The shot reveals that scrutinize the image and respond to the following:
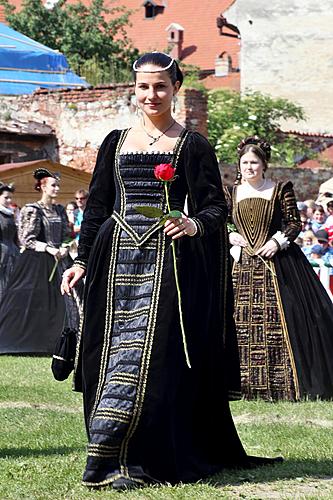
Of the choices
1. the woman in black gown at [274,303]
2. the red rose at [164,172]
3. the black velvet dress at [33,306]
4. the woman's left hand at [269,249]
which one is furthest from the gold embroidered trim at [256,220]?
the black velvet dress at [33,306]

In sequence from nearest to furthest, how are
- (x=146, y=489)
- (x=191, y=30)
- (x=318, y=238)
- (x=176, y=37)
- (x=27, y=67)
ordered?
(x=146, y=489)
(x=318, y=238)
(x=27, y=67)
(x=176, y=37)
(x=191, y=30)

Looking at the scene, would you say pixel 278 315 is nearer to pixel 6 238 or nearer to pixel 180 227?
pixel 180 227

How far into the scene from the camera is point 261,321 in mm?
9195

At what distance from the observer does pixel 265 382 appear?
9117 millimetres

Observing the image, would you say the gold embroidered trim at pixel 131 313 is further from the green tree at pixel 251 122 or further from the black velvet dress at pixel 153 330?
the green tree at pixel 251 122

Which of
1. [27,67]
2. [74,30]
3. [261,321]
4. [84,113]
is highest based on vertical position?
[74,30]

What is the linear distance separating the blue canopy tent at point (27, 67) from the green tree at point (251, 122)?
355 cm

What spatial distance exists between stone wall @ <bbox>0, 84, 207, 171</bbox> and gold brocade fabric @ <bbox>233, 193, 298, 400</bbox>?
39.5ft

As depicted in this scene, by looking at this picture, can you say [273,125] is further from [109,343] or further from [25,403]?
[109,343]

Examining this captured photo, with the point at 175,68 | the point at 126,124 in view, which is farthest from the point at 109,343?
the point at 126,124

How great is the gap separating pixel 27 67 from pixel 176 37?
117ft

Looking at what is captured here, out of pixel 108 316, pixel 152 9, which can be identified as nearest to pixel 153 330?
pixel 108 316

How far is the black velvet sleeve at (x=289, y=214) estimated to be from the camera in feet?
29.5

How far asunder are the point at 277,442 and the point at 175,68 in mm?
2283
